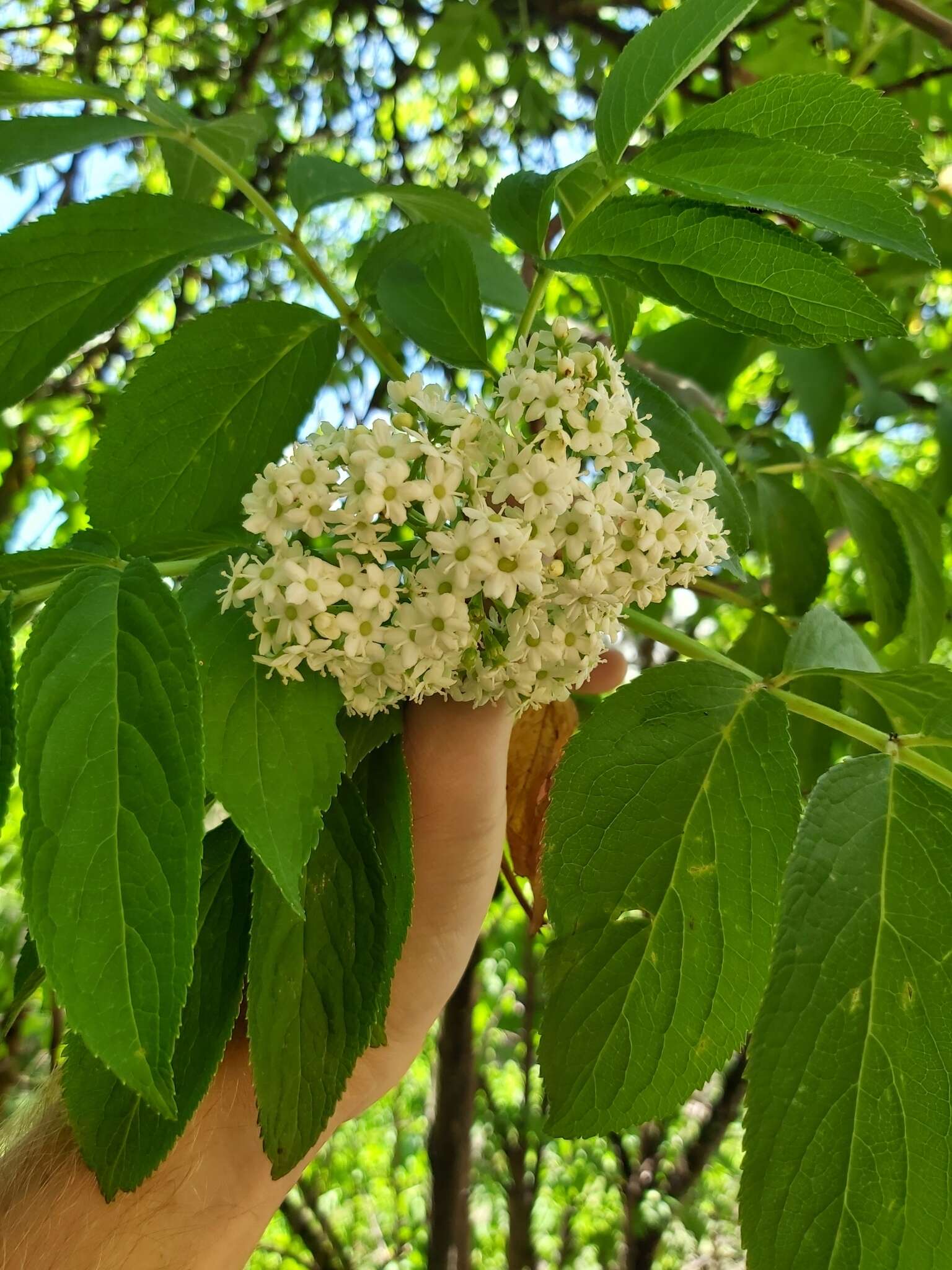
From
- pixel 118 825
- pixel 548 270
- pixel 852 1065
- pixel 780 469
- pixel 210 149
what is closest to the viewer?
pixel 118 825

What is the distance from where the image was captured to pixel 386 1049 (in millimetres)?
922

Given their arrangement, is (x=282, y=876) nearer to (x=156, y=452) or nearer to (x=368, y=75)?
(x=156, y=452)

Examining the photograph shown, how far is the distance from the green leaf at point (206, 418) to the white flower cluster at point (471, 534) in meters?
0.10

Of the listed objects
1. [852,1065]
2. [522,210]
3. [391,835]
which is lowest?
[852,1065]

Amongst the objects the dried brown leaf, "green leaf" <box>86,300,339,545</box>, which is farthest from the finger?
"green leaf" <box>86,300,339,545</box>

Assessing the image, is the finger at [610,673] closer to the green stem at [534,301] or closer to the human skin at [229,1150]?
the human skin at [229,1150]

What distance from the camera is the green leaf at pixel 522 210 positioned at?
2.30 ft

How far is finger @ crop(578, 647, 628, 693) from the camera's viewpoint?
3.27ft

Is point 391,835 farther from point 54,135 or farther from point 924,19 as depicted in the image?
point 924,19

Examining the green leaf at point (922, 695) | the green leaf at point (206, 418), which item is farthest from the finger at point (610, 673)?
the green leaf at point (206, 418)

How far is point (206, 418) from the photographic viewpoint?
73cm

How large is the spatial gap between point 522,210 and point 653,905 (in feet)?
1.64

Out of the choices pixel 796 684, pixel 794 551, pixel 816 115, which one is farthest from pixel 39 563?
pixel 794 551

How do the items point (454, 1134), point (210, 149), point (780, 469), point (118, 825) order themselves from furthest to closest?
point (454, 1134), point (780, 469), point (210, 149), point (118, 825)
